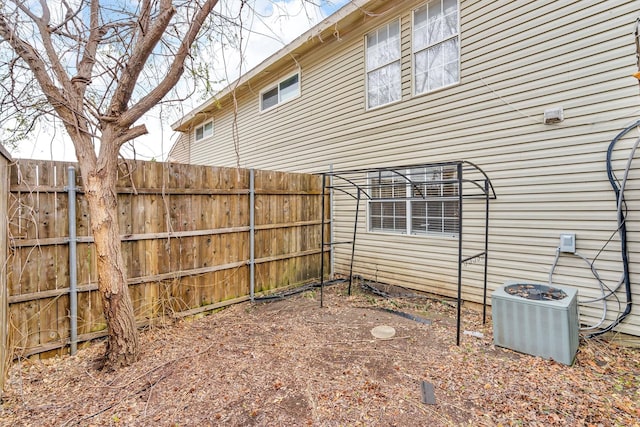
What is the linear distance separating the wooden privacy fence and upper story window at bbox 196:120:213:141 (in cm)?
662

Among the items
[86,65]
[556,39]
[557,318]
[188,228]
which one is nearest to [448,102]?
[556,39]

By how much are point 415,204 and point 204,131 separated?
8.94 metres

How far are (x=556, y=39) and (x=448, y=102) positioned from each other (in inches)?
55.8

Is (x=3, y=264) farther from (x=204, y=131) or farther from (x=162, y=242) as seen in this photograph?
(x=204, y=131)

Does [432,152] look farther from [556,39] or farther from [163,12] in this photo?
[163,12]

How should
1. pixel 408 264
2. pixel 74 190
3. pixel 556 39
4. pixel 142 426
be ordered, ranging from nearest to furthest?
pixel 142 426 < pixel 74 190 < pixel 556 39 < pixel 408 264

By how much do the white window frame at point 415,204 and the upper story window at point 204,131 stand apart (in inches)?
291

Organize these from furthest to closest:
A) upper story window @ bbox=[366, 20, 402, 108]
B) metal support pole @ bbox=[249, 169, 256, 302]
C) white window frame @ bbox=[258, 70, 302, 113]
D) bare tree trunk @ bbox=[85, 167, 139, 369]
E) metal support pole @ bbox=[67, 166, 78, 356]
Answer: white window frame @ bbox=[258, 70, 302, 113] < upper story window @ bbox=[366, 20, 402, 108] < metal support pole @ bbox=[249, 169, 256, 302] < metal support pole @ bbox=[67, 166, 78, 356] < bare tree trunk @ bbox=[85, 167, 139, 369]

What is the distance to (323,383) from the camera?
2797 millimetres

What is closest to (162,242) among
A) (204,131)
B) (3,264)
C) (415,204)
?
(3,264)

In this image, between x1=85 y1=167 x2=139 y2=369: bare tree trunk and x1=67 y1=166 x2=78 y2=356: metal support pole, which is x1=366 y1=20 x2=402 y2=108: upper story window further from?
x1=67 y1=166 x2=78 y2=356: metal support pole

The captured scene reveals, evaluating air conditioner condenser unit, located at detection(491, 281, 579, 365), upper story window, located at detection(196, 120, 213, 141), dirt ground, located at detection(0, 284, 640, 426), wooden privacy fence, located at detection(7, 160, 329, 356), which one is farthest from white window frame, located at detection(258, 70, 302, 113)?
air conditioner condenser unit, located at detection(491, 281, 579, 365)

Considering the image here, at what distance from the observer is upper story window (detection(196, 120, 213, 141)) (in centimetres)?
1110

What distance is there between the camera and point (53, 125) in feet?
10.6
